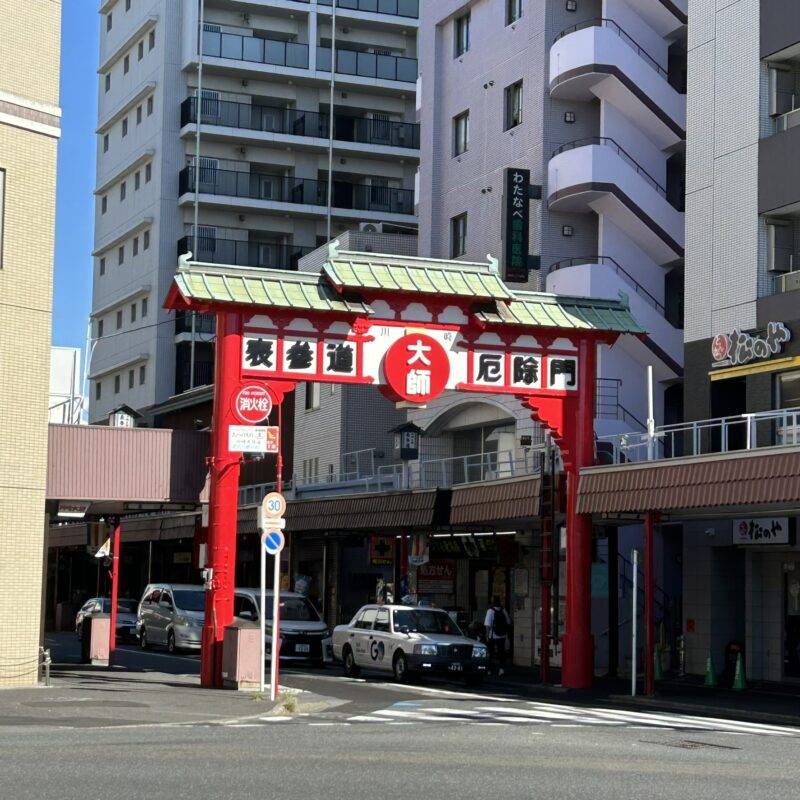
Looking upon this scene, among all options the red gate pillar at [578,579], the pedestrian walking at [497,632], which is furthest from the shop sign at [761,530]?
the pedestrian walking at [497,632]

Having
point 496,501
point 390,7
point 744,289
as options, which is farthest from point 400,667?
point 390,7

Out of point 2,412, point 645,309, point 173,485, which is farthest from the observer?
point 645,309

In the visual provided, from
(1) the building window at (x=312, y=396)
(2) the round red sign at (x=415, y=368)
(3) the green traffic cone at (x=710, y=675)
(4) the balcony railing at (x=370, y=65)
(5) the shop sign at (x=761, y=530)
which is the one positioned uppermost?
(4) the balcony railing at (x=370, y=65)

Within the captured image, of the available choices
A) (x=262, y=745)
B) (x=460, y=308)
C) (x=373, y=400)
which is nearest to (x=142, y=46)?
(x=373, y=400)

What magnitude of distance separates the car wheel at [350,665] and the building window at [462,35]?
25105 millimetres

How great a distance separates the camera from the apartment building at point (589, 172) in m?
42.4

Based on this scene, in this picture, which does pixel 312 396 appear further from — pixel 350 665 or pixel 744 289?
pixel 744 289

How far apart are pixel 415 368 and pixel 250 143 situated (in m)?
42.7

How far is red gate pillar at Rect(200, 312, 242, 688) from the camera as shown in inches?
1144

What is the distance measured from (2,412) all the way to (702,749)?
13264 millimetres

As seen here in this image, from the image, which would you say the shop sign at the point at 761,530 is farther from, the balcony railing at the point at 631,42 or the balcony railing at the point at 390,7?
the balcony railing at the point at 390,7

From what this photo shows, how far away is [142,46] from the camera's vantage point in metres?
76.4

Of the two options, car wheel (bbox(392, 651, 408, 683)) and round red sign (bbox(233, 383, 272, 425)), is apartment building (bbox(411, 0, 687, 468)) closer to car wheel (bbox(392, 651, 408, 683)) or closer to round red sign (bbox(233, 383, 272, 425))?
car wheel (bbox(392, 651, 408, 683))

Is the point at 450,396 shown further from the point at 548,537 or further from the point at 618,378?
the point at 548,537
